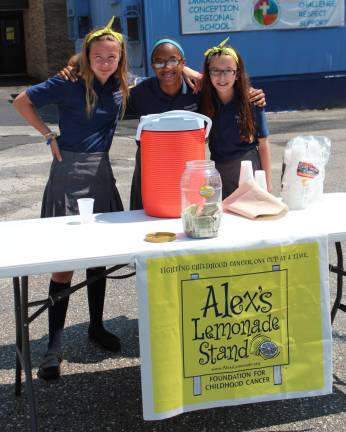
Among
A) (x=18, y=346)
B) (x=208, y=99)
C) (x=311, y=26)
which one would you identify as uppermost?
(x=311, y=26)

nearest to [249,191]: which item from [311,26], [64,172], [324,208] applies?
[324,208]

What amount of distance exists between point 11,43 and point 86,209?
2406cm

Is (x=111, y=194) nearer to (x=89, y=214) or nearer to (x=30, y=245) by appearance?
(x=89, y=214)

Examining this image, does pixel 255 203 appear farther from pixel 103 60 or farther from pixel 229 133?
pixel 103 60

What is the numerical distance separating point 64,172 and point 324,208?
1244mm

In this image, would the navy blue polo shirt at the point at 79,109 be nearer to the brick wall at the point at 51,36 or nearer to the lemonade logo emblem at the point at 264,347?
the lemonade logo emblem at the point at 264,347

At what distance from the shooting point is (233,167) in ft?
11.2

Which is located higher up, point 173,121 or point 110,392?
point 173,121

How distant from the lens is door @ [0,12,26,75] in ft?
82.4

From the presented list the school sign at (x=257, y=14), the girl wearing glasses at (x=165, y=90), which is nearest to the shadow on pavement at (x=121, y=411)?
the girl wearing glasses at (x=165, y=90)

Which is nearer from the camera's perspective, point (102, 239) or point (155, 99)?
point (102, 239)

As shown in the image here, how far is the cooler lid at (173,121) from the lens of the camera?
9.38ft

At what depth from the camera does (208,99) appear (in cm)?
331

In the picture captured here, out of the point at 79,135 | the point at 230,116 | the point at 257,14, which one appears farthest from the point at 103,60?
the point at 257,14
